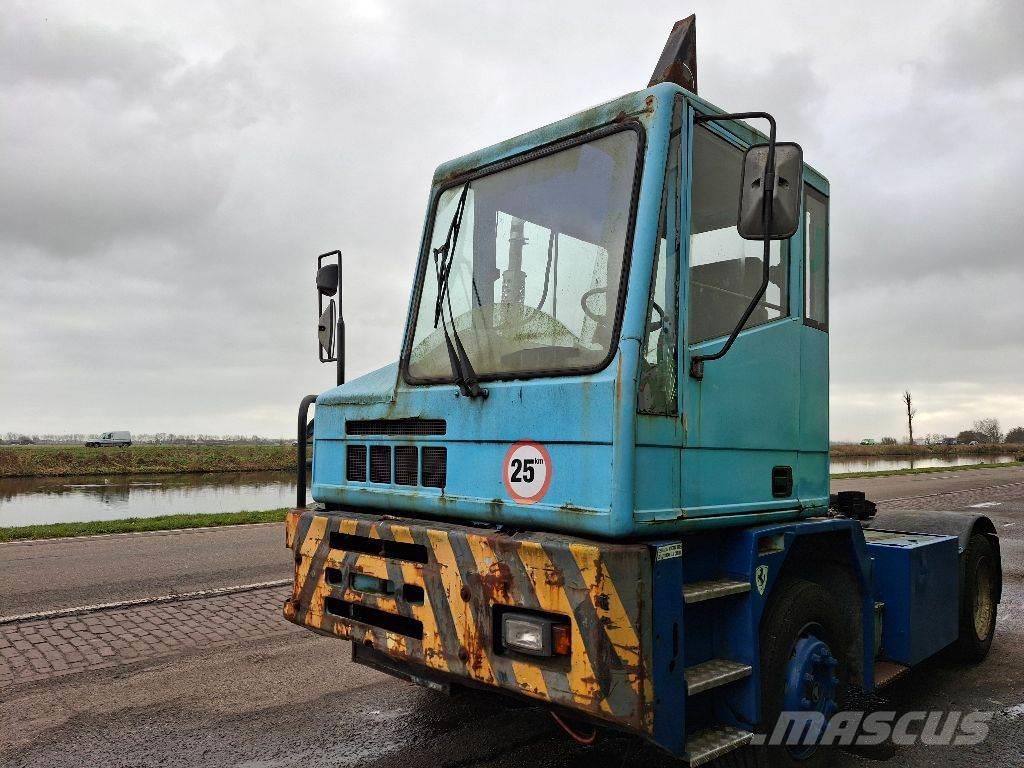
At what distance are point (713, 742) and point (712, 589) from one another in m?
0.56

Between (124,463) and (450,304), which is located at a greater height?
(450,304)

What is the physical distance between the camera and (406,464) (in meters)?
3.76

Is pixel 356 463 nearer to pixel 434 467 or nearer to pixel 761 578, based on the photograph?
pixel 434 467

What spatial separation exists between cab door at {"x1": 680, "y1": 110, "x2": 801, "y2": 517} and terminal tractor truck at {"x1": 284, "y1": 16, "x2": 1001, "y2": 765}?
1 cm

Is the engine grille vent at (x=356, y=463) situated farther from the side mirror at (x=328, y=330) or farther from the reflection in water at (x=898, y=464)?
the reflection in water at (x=898, y=464)

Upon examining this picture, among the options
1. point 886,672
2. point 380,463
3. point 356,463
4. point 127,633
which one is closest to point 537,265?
point 380,463

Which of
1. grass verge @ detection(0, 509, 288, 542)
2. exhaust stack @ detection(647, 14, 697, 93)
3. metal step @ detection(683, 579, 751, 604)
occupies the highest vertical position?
exhaust stack @ detection(647, 14, 697, 93)

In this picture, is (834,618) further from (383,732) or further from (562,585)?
(383,732)

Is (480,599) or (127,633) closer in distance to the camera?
(480,599)

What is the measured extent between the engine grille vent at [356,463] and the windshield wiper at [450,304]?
72 centimetres

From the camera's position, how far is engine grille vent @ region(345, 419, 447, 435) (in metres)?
3.62

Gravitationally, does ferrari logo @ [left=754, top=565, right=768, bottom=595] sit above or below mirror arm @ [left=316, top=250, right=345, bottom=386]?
below

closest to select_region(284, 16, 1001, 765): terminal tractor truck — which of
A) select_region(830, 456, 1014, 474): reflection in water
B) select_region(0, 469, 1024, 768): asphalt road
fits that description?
select_region(0, 469, 1024, 768): asphalt road

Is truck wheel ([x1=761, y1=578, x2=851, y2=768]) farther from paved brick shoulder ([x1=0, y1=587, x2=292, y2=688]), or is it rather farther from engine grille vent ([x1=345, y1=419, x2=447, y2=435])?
paved brick shoulder ([x1=0, y1=587, x2=292, y2=688])
